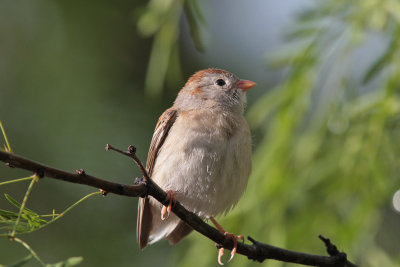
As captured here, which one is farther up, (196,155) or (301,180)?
(196,155)

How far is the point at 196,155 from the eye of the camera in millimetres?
3693

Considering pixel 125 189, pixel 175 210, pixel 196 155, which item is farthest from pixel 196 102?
pixel 125 189

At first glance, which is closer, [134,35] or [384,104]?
[384,104]

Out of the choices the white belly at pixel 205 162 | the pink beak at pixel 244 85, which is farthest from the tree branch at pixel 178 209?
the pink beak at pixel 244 85

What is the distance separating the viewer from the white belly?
3.71 meters

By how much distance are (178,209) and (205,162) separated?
0.85 meters

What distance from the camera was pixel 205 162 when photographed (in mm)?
3691

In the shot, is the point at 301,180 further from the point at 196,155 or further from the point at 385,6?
the point at 385,6

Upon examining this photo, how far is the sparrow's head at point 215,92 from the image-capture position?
4527 millimetres

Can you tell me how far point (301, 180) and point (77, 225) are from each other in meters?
4.46

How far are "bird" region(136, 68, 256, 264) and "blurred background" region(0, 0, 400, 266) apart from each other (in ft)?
0.73

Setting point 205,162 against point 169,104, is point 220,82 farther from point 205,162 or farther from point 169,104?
point 169,104

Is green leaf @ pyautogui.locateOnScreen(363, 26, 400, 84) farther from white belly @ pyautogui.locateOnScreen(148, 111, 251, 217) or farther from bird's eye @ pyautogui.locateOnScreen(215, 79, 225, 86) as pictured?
bird's eye @ pyautogui.locateOnScreen(215, 79, 225, 86)

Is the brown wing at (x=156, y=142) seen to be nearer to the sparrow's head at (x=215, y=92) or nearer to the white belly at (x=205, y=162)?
the white belly at (x=205, y=162)
